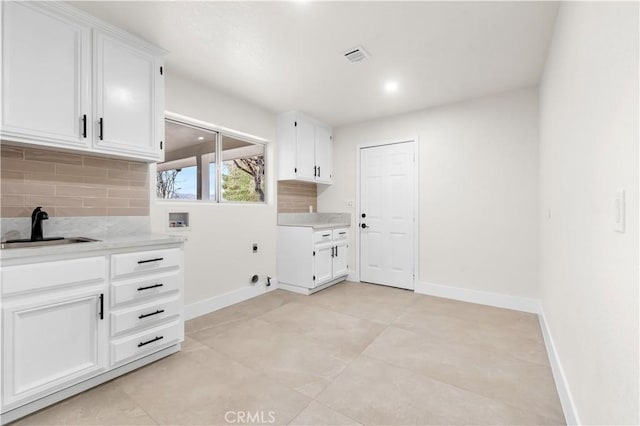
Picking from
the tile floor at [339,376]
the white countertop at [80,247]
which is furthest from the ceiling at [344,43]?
the tile floor at [339,376]

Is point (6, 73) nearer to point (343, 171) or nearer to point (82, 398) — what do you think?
point (82, 398)

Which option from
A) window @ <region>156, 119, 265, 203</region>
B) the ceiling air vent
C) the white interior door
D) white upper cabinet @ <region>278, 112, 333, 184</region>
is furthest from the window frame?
the ceiling air vent

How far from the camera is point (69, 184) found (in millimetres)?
2223

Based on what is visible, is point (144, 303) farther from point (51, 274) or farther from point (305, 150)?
point (305, 150)

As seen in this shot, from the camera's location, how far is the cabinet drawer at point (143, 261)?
6.37 ft

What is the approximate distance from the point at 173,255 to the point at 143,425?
42.5 inches

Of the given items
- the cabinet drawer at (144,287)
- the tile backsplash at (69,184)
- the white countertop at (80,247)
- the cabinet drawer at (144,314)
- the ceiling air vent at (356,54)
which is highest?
the ceiling air vent at (356,54)

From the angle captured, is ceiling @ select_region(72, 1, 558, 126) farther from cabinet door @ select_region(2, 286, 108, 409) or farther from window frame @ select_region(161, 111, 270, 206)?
cabinet door @ select_region(2, 286, 108, 409)

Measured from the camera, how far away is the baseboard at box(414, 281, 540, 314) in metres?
3.26

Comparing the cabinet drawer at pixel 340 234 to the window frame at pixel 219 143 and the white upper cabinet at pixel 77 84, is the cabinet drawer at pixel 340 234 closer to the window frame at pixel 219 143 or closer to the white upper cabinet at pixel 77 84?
the window frame at pixel 219 143

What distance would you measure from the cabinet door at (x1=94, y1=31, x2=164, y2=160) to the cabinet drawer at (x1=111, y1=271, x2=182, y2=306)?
3.18ft

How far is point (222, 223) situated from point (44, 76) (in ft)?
6.32

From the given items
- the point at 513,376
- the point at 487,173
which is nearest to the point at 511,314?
the point at 513,376

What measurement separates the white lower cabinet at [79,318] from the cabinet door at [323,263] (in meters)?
1.96
